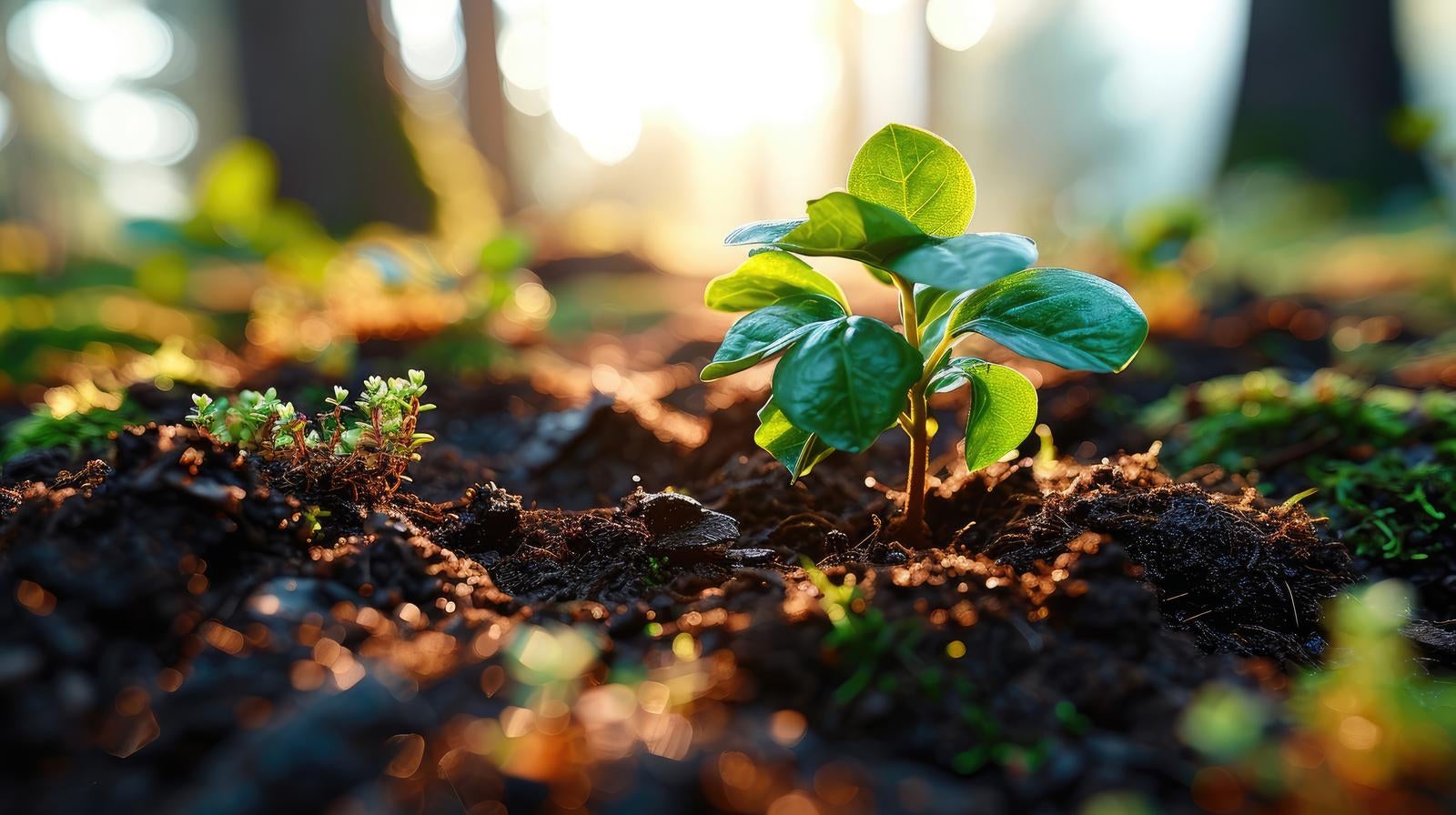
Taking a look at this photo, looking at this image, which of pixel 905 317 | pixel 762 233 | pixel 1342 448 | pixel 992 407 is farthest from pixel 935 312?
pixel 1342 448

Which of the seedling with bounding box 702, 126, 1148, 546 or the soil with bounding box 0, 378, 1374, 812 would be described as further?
the seedling with bounding box 702, 126, 1148, 546

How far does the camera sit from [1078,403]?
3.65 m

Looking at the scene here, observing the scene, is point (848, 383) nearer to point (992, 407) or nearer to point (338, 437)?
point (992, 407)

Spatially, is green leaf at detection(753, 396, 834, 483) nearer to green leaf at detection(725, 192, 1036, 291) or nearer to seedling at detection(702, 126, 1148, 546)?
seedling at detection(702, 126, 1148, 546)

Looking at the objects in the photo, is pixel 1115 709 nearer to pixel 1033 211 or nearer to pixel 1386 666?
pixel 1386 666

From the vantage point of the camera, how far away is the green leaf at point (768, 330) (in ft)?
5.17

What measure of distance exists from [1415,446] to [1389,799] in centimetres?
258

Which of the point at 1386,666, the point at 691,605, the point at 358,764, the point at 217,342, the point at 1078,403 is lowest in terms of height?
the point at 217,342

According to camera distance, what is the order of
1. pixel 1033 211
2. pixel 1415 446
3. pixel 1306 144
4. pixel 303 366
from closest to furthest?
pixel 1415 446
pixel 303 366
pixel 1033 211
pixel 1306 144

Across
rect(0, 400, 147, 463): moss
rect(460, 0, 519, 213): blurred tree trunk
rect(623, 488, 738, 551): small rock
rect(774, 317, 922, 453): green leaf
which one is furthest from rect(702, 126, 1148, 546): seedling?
rect(460, 0, 519, 213): blurred tree trunk

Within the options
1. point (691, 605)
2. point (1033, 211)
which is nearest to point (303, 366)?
point (691, 605)

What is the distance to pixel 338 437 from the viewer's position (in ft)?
6.29

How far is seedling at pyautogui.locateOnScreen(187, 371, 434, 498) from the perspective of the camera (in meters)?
1.85

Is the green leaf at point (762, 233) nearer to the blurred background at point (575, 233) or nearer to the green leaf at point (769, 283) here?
the green leaf at point (769, 283)
